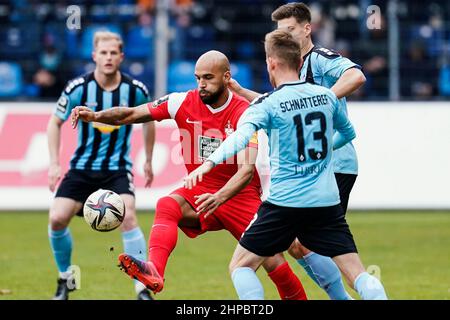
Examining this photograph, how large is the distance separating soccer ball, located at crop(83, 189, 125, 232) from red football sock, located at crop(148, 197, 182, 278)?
30 centimetres

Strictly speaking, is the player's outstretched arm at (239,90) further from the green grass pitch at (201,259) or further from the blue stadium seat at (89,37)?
→ the blue stadium seat at (89,37)

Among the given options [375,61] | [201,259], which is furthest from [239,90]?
[375,61]

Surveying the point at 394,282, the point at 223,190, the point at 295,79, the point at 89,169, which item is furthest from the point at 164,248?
the point at 394,282

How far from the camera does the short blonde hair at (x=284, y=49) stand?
662cm

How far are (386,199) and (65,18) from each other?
7.12 m

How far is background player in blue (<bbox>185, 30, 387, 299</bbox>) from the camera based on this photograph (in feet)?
21.5

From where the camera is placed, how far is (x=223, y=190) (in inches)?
269

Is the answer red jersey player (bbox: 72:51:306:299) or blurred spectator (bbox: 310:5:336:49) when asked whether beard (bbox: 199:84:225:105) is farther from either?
blurred spectator (bbox: 310:5:336:49)

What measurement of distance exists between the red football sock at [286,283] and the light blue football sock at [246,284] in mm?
988

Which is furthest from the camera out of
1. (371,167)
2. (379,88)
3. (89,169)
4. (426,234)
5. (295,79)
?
(379,88)

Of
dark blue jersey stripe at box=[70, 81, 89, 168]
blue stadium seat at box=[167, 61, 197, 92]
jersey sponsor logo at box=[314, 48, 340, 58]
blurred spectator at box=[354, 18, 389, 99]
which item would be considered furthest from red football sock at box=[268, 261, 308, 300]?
blurred spectator at box=[354, 18, 389, 99]

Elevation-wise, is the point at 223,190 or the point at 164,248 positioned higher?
the point at 223,190

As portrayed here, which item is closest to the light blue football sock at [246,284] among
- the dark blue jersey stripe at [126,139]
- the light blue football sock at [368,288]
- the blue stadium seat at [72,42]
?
the light blue football sock at [368,288]
